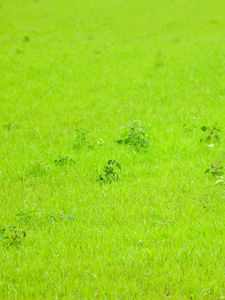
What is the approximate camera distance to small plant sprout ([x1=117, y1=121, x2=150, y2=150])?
11562 millimetres

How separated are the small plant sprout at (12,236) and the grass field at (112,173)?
0.06 feet

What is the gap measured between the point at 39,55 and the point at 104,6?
46.3ft

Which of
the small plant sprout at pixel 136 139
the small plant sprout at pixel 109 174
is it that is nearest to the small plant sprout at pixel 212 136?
the small plant sprout at pixel 136 139

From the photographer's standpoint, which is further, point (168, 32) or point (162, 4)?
point (162, 4)

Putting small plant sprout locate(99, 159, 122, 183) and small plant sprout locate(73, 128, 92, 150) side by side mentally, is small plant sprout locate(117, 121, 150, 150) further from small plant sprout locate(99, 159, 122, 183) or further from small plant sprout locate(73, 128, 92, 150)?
small plant sprout locate(99, 159, 122, 183)

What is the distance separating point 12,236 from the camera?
7883 mm

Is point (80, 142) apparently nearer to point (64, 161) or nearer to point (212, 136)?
point (64, 161)

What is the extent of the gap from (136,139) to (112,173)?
180 centimetres

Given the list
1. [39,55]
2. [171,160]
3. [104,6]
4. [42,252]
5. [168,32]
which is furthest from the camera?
[104,6]

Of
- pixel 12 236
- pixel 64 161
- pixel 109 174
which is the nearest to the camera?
pixel 12 236

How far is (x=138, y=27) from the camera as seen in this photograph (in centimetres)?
2869

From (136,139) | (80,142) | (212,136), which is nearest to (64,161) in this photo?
(80,142)

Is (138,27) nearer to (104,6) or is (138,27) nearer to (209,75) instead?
(104,6)

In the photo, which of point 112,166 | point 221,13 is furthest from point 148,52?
point 112,166
